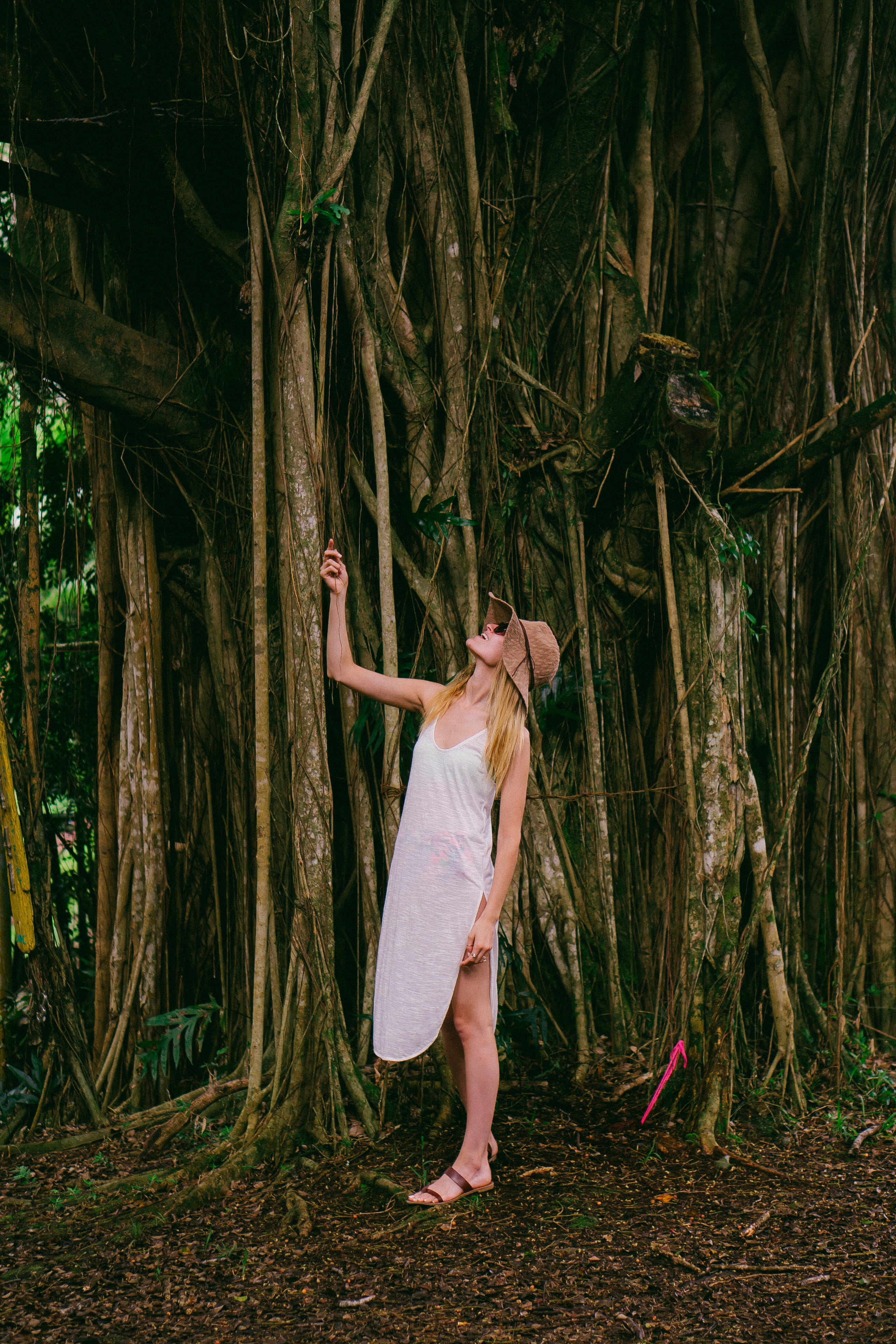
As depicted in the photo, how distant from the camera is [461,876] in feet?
7.25

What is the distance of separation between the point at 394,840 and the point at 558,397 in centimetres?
161

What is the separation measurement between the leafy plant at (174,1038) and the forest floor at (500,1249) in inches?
16.4

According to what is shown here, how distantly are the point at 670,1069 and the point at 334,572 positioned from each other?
159 cm

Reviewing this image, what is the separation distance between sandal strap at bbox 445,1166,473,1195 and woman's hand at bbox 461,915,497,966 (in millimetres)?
490

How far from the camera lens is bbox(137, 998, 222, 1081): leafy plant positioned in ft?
9.91

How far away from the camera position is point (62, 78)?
2.93 metres

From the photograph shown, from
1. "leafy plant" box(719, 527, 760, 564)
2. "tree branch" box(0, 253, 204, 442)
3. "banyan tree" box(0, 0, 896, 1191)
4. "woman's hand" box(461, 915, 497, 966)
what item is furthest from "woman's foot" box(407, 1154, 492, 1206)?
"tree branch" box(0, 253, 204, 442)

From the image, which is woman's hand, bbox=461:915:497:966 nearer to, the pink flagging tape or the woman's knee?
the woman's knee

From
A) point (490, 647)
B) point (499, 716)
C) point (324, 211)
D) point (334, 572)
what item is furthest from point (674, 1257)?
point (324, 211)

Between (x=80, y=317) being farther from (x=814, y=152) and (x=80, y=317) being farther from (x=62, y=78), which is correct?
(x=814, y=152)

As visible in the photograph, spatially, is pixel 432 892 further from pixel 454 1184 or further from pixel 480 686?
pixel 454 1184

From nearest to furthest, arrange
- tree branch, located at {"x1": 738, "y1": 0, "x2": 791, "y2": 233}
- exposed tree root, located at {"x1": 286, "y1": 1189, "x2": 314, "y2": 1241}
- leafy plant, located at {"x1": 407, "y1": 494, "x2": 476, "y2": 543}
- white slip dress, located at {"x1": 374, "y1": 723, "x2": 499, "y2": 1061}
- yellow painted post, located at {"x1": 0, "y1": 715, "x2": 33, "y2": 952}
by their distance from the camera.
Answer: exposed tree root, located at {"x1": 286, "y1": 1189, "x2": 314, "y2": 1241}
white slip dress, located at {"x1": 374, "y1": 723, "x2": 499, "y2": 1061}
yellow painted post, located at {"x1": 0, "y1": 715, "x2": 33, "y2": 952}
leafy plant, located at {"x1": 407, "y1": 494, "x2": 476, "y2": 543}
tree branch, located at {"x1": 738, "y1": 0, "x2": 791, "y2": 233}

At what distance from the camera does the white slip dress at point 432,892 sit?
2.18 metres

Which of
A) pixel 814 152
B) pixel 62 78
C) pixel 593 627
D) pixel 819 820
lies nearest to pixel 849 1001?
pixel 819 820
